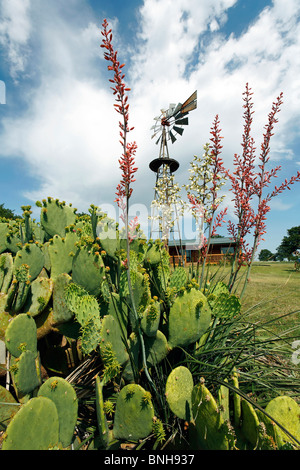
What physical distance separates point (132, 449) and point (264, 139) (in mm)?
2114

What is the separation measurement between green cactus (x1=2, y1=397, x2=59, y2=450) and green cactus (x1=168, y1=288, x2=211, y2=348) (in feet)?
2.12

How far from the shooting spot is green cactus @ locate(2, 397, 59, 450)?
0.81 metres

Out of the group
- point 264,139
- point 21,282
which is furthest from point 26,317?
point 264,139

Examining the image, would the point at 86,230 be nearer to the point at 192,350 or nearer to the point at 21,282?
the point at 21,282

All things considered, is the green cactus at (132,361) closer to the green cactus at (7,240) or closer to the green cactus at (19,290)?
the green cactus at (19,290)

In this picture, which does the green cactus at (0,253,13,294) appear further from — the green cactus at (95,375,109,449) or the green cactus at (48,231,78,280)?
the green cactus at (95,375,109,449)

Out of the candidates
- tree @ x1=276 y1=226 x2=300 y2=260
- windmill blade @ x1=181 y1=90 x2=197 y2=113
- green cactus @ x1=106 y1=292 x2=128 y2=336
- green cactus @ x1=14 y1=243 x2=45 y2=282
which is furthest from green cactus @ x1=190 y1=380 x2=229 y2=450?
tree @ x1=276 y1=226 x2=300 y2=260

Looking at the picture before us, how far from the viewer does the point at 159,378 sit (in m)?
1.21

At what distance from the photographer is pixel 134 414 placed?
0.99 metres

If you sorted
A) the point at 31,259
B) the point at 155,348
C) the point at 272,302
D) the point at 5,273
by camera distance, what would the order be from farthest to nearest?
the point at 272,302, the point at 5,273, the point at 31,259, the point at 155,348

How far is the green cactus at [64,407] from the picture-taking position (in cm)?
96

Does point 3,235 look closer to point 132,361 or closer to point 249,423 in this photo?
point 132,361

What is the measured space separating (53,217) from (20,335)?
0.90m

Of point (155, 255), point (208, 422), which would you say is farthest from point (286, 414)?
point (155, 255)
